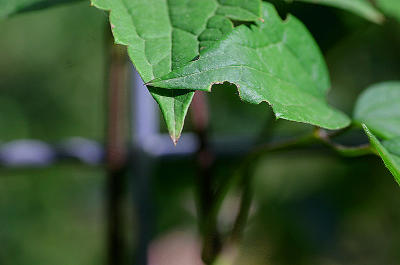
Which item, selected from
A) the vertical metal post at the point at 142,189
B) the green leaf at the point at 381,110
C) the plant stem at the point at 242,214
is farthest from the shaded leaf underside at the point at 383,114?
the vertical metal post at the point at 142,189

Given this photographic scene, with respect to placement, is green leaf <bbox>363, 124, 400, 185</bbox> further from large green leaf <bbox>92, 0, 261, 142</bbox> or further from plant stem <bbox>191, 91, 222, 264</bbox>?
plant stem <bbox>191, 91, 222, 264</bbox>

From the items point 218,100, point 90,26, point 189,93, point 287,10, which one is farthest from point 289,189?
point 189,93

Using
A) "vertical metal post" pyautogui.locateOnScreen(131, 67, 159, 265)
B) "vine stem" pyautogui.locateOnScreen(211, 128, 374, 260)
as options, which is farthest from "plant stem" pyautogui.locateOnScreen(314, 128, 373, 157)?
"vertical metal post" pyautogui.locateOnScreen(131, 67, 159, 265)

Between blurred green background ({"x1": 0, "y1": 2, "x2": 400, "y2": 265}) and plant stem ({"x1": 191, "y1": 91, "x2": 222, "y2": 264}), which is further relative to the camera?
blurred green background ({"x1": 0, "y1": 2, "x2": 400, "y2": 265})

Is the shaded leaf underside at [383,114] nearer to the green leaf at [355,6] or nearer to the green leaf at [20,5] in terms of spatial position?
the green leaf at [355,6]

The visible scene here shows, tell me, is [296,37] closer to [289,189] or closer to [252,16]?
[252,16]
